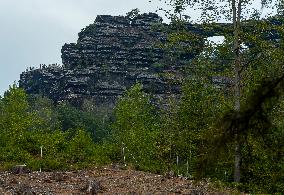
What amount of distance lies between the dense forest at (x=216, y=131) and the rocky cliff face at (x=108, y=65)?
253ft

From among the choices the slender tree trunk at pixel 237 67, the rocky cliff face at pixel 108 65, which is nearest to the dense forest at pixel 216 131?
the slender tree trunk at pixel 237 67

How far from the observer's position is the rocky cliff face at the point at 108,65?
117 metres

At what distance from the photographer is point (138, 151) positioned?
1127 inches

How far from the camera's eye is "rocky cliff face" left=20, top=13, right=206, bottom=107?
11738cm

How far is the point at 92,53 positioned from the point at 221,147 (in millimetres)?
125853

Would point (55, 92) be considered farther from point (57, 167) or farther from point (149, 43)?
point (57, 167)

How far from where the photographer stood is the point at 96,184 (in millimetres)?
12430

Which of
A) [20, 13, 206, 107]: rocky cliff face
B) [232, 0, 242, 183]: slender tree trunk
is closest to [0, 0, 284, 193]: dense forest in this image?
[232, 0, 242, 183]: slender tree trunk

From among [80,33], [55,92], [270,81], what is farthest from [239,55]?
[80,33]

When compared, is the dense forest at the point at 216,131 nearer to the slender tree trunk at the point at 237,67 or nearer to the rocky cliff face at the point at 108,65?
the slender tree trunk at the point at 237,67

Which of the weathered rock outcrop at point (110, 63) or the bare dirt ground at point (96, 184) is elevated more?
the weathered rock outcrop at point (110, 63)

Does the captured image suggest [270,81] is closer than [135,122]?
Yes

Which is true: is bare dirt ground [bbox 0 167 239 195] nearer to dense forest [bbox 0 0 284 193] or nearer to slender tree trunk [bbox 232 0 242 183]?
dense forest [bbox 0 0 284 193]

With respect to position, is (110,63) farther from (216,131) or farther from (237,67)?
(216,131)
